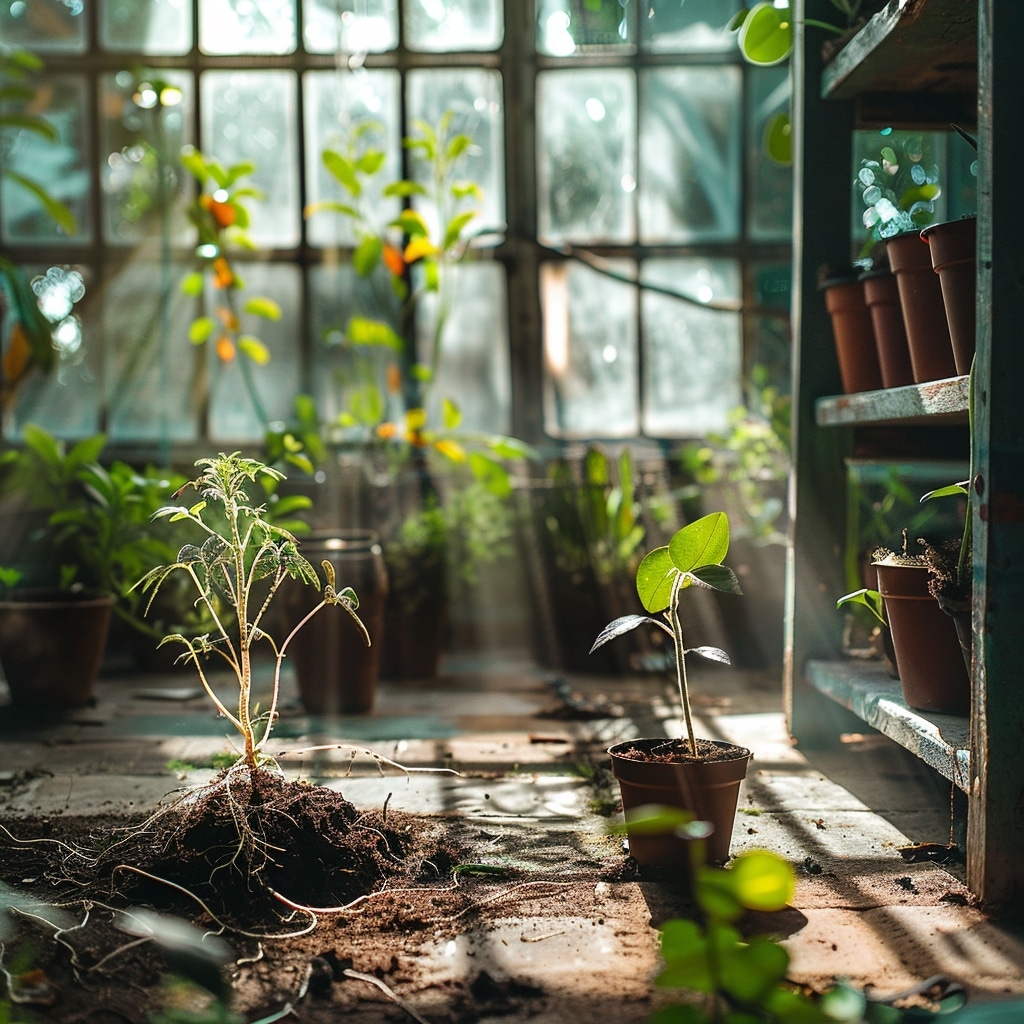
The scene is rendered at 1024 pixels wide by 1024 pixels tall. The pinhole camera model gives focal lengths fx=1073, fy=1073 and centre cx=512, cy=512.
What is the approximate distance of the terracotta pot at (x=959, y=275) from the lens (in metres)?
1.96

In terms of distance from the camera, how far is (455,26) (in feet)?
15.7

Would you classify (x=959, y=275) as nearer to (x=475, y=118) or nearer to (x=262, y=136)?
(x=475, y=118)

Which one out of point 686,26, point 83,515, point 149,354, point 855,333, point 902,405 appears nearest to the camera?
point 902,405

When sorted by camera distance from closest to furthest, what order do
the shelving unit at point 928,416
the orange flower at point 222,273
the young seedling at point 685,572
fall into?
the shelving unit at point 928,416, the young seedling at point 685,572, the orange flower at point 222,273

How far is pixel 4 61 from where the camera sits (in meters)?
4.57

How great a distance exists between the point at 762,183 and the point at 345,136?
73.1 inches

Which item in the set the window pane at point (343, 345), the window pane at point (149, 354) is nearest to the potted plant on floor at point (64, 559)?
the window pane at point (149, 354)

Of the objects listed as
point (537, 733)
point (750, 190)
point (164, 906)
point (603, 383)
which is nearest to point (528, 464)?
point (603, 383)

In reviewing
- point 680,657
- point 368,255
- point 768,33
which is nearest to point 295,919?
point 680,657

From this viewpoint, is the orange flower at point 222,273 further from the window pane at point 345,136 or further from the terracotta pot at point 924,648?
the terracotta pot at point 924,648

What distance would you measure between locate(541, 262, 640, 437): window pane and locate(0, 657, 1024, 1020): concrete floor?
1258 mm

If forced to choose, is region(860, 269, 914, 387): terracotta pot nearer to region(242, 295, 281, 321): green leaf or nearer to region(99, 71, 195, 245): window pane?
region(242, 295, 281, 321): green leaf

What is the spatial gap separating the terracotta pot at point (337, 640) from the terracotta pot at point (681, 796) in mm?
1545

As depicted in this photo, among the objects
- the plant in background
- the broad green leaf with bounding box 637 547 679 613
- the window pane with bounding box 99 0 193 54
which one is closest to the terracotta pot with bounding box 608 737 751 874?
the broad green leaf with bounding box 637 547 679 613
